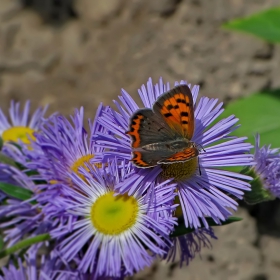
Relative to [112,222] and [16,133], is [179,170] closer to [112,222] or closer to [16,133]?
[112,222]

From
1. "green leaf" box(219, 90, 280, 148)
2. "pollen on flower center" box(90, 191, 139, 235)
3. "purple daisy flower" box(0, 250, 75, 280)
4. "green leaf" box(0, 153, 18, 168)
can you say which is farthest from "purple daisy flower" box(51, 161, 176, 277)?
"green leaf" box(219, 90, 280, 148)

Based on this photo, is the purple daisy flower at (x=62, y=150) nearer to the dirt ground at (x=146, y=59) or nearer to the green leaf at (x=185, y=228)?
the green leaf at (x=185, y=228)

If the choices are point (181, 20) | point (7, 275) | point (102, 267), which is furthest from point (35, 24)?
point (102, 267)

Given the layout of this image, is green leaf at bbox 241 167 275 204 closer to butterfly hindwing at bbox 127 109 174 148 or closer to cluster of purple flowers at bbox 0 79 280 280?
cluster of purple flowers at bbox 0 79 280 280

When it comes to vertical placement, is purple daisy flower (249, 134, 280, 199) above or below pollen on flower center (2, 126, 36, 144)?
below

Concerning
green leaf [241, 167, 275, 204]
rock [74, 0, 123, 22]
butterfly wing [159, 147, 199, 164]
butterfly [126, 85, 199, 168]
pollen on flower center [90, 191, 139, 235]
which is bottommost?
green leaf [241, 167, 275, 204]

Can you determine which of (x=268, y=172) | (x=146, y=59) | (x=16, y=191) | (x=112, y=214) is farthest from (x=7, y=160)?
(x=146, y=59)

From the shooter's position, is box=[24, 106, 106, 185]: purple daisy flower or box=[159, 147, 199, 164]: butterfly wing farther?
box=[24, 106, 106, 185]: purple daisy flower
